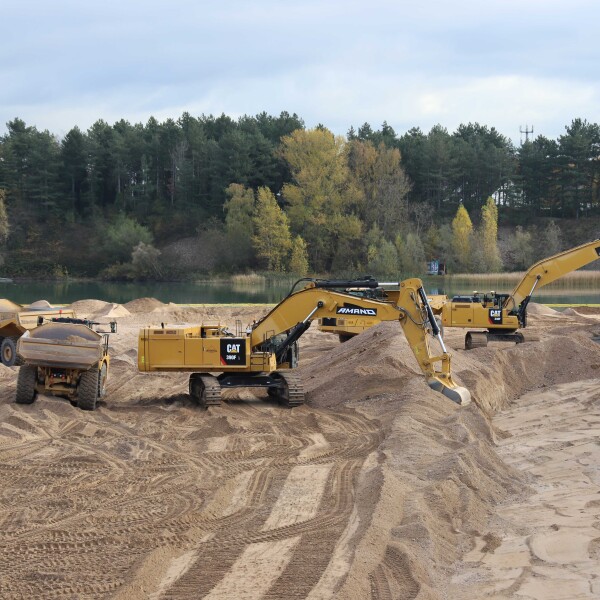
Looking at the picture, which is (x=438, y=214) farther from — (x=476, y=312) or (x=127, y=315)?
(x=476, y=312)

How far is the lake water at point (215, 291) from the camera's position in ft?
172

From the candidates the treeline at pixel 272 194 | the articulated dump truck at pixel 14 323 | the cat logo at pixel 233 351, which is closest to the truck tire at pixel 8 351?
the articulated dump truck at pixel 14 323

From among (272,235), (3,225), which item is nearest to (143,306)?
(272,235)

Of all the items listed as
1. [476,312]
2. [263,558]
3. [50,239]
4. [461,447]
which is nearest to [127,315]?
[476,312]

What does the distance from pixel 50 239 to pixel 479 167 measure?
3970 cm

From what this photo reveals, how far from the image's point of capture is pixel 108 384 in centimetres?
2070

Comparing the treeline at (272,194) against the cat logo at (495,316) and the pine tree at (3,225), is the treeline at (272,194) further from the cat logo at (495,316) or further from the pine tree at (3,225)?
the cat logo at (495,316)

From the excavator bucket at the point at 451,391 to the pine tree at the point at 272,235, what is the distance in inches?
2250

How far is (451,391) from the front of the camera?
14.8 meters

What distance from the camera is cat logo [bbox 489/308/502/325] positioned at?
2620 cm

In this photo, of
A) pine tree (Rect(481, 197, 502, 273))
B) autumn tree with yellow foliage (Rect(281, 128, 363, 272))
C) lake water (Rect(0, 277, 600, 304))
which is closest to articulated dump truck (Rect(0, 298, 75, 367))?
lake water (Rect(0, 277, 600, 304))

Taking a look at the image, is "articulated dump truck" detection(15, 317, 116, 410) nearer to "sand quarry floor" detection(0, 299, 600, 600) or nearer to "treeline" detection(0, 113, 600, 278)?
"sand quarry floor" detection(0, 299, 600, 600)

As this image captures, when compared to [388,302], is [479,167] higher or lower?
higher

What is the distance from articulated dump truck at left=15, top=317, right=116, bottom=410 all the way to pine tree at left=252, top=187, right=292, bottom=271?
181 feet
